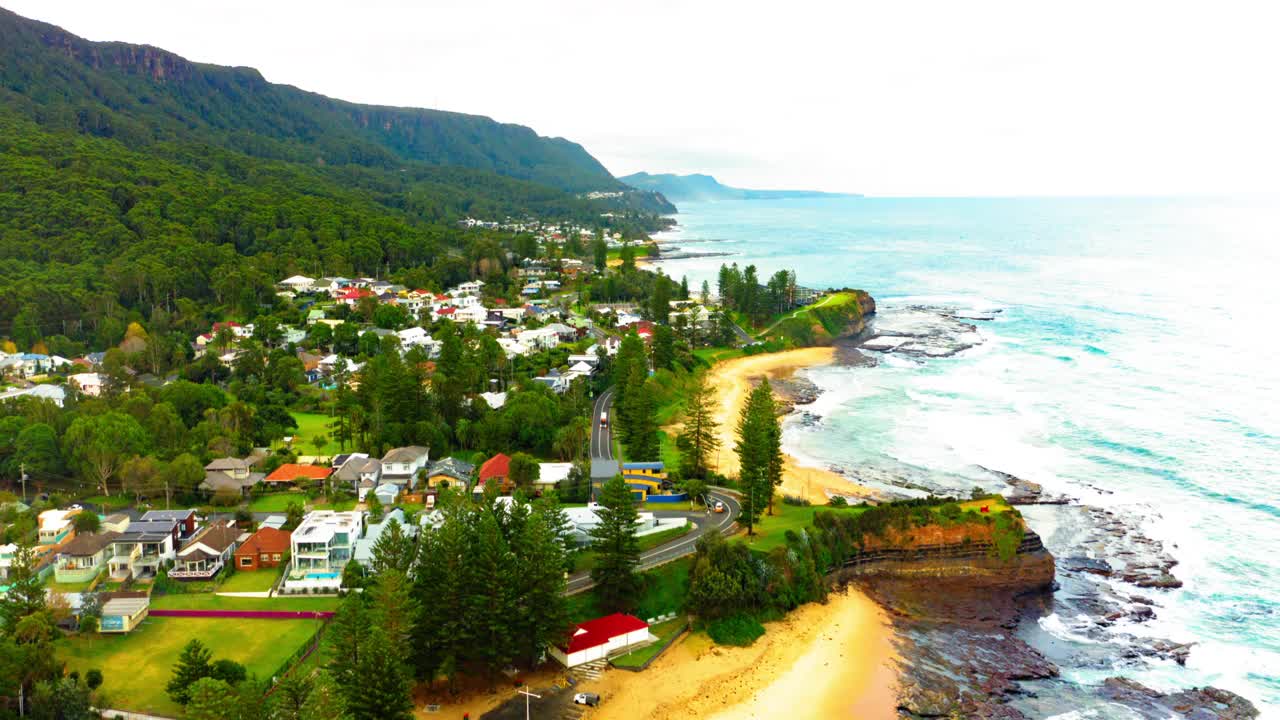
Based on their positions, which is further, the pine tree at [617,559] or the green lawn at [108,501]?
the green lawn at [108,501]

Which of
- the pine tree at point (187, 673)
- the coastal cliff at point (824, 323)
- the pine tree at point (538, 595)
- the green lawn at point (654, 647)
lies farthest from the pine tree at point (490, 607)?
the coastal cliff at point (824, 323)

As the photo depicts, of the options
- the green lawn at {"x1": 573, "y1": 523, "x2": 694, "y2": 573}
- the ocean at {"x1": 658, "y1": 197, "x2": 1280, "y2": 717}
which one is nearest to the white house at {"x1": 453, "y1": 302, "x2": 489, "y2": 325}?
the ocean at {"x1": 658, "y1": 197, "x2": 1280, "y2": 717}

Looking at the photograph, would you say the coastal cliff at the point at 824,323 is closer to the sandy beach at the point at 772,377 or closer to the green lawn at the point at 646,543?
the sandy beach at the point at 772,377

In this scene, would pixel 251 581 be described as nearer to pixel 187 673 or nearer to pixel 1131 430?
pixel 187 673

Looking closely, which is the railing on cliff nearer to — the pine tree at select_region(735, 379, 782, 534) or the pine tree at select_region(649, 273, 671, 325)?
the pine tree at select_region(735, 379, 782, 534)

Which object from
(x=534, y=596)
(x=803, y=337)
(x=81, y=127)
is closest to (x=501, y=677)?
(x=534, y=596)

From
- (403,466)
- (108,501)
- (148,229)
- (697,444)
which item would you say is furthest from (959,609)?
(148,229)
